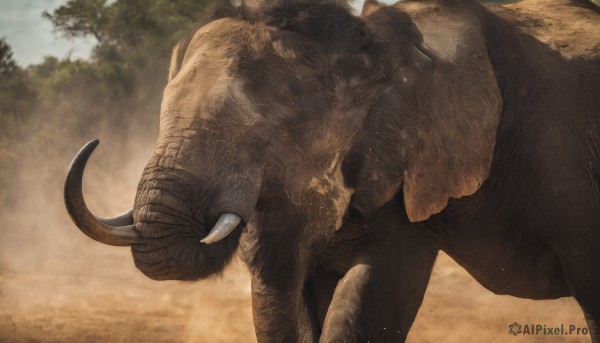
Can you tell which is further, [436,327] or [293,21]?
[436,327]

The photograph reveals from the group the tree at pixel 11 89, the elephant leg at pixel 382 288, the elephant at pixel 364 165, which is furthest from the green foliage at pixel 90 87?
the elephant leg at pixel 382 288

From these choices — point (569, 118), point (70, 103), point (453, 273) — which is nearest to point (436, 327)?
point (453, 273)

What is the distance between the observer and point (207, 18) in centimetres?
452

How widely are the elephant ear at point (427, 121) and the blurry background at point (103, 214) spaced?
2.33 m

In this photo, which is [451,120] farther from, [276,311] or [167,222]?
[167,222]

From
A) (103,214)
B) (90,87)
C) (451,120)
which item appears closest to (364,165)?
(451,120)

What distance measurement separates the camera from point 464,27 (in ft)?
15.6

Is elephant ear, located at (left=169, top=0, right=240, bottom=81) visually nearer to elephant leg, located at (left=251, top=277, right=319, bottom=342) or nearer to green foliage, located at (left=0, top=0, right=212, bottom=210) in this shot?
elephant leg, located at (left=251, top=277, right=319, bottom=342)

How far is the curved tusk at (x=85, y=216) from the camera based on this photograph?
3691mm

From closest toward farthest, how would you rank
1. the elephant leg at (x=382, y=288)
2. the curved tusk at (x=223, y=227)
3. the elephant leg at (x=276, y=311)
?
the curved tusk at (x=223, y=227) → the elephant leg at (x=382, y=288) → the elephant leg at (x=276, y=311)

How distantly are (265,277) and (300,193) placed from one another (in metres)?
0.67

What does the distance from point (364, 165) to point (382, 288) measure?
570mm

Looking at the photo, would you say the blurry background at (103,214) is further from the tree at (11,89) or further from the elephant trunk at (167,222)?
the elephant trunk at (167,222)

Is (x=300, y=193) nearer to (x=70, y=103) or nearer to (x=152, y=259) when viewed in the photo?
(x=152, y=259)
